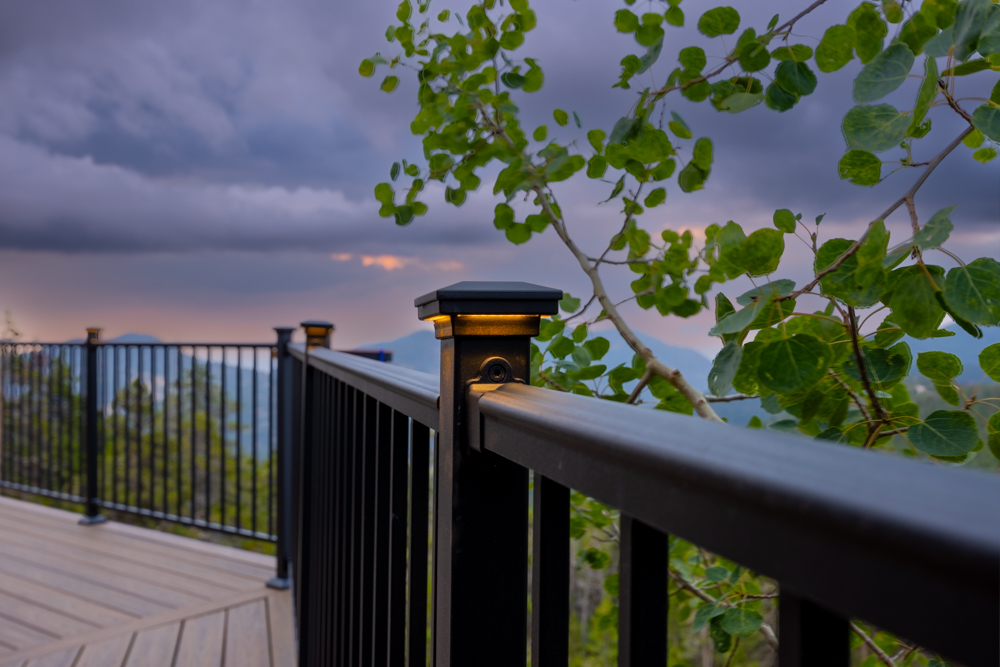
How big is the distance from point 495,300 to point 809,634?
434 mm

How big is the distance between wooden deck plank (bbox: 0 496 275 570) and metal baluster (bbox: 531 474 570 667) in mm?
3563

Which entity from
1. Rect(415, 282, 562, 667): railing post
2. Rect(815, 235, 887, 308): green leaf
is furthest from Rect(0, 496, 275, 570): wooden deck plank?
Rect(815, 235, 887, 308): green leaf

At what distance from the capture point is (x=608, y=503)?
0.35 m

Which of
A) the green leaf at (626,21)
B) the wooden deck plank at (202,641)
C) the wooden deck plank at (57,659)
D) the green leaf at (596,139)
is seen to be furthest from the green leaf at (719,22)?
the wooden deck plank at (57,659)

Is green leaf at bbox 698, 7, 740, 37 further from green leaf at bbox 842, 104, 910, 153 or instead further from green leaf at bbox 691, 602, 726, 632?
green leaf at bbox 691, 602, 726, 632

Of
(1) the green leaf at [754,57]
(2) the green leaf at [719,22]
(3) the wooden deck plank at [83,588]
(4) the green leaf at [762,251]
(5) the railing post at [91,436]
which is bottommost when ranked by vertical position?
(3) the wooden deck plank at [83,588]

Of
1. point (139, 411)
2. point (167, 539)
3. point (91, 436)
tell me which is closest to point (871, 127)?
point (167, 539)

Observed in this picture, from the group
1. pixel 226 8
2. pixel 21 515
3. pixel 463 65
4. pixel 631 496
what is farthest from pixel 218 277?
pixel 631 496

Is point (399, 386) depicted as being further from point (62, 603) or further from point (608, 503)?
point (62, 603)

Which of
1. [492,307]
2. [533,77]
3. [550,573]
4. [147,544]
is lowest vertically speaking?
[147,544]

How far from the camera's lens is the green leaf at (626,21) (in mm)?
1307

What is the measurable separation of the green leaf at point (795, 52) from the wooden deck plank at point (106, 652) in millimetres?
3189

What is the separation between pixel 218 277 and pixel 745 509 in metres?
19.4

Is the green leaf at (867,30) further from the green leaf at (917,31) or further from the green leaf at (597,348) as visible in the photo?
the green leaf at (597,348)
